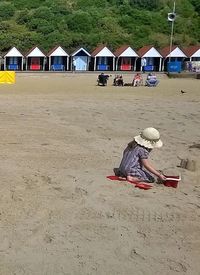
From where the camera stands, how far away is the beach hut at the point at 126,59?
53.7 m

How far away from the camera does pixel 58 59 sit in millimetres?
52469

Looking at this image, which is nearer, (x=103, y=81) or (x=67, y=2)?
(x=103, y=81)

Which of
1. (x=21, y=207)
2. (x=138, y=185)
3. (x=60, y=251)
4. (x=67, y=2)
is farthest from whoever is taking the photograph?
(x=67, y=2)

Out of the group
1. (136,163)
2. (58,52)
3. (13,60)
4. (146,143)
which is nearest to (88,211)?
(136,163)

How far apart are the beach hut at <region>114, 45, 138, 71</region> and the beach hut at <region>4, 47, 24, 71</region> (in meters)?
10.7

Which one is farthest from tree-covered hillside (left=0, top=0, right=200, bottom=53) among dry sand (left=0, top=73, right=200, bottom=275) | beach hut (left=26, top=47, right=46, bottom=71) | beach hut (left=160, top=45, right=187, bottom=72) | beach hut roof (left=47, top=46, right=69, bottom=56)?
dry sand (left=0, top=73, right=200, bottom=275)

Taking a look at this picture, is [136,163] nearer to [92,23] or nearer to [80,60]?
[80,60]

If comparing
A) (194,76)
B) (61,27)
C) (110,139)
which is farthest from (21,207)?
(61,27)

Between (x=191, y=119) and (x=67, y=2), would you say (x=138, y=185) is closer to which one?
(x=191, y=119)

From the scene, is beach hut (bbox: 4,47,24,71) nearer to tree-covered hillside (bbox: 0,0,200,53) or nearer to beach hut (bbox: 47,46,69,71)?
beach hut (bbox: 47,46,69,71)

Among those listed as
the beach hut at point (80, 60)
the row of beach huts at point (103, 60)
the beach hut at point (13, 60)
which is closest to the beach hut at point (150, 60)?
the row of beach huts at point (103, 60)

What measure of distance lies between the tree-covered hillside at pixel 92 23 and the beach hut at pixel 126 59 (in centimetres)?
819

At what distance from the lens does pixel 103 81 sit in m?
29.5

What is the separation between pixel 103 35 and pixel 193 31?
17.9m
